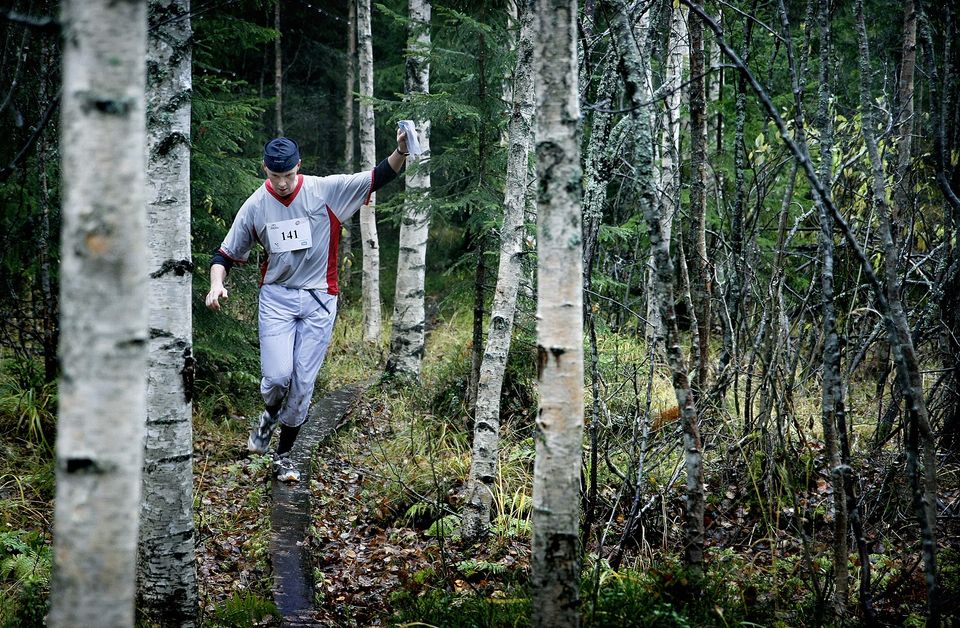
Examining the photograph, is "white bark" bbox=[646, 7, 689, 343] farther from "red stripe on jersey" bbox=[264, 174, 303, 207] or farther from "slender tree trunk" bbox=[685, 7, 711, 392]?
"red stripe on jersey" bbox=[264, 174, 303, 207]

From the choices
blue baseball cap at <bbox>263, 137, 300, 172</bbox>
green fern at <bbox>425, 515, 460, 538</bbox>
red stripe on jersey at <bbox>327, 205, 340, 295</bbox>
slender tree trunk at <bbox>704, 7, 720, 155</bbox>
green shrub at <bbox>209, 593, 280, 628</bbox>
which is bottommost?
green shrub at <bbox>209, 593, 280, 628</bbox>

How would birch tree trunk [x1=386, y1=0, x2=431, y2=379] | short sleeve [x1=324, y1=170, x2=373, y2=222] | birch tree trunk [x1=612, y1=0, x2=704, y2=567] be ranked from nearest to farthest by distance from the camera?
birch tree trunk [x1=612, y1=0, x2=704, y2=567] → short sleeve [x1=324, y1=170, x2=373, y2=222] → birch tree trunk [x1=386, y1=0, x2=431, y2=379]

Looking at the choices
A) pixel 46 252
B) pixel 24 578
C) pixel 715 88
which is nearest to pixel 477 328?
pixel 46 252

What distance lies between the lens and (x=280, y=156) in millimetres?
5473

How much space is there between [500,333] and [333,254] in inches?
68.5

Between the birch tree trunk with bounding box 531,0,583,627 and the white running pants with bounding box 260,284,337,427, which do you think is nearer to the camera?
the birch tree trunk with bounding box 531,0,583,627

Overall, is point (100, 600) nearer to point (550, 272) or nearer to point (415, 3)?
point (550, 272)

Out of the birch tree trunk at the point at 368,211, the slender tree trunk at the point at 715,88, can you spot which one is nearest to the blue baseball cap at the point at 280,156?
the slender tree trunk at the point at 715,88

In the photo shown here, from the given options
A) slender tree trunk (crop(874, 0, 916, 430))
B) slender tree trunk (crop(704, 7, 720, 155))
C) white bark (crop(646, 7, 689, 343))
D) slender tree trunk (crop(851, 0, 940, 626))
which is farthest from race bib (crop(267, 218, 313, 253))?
slender tree trunk (crop(874, 0, 916, 430))

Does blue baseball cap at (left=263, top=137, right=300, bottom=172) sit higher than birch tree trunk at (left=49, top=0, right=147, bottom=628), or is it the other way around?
blue baseball cap at (left=263, top=137, right=300, bottom=172)

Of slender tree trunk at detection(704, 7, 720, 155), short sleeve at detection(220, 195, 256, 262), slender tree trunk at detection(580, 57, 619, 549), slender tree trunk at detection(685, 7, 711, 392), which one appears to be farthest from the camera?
slender tree trunk at detection(704, 7, 720, 155)

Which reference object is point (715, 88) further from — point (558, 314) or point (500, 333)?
point (558, 314)

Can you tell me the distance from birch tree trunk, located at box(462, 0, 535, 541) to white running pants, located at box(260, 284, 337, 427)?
1601 millimetres

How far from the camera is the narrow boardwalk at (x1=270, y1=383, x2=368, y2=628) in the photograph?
4.15m
